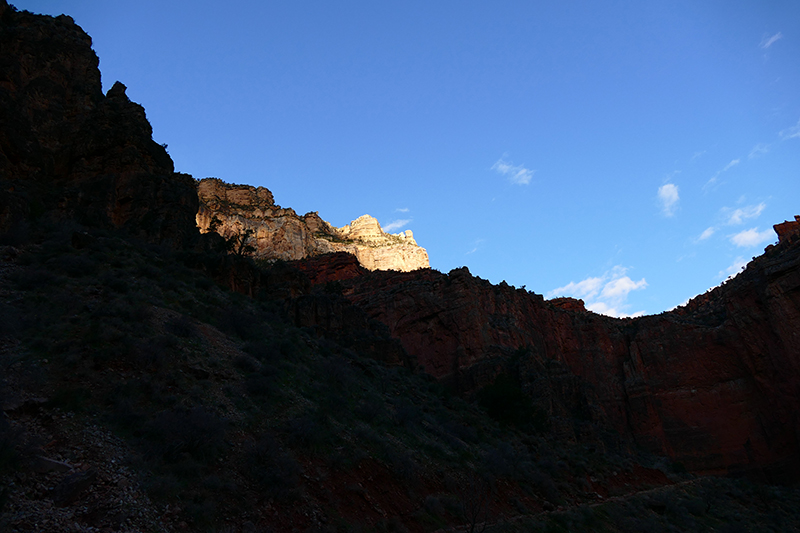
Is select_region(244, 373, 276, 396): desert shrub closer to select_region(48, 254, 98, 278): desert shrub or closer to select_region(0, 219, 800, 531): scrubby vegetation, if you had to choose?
select_region(0, 219, 800, 531): scrubby vegetation

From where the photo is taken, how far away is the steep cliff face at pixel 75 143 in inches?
863

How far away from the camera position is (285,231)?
3871 inches

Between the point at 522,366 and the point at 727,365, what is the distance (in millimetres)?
24377

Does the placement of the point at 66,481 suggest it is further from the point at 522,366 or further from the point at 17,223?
the point at 522,366

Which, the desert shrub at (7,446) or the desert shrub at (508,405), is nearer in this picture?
the desert shrub at (7,446)

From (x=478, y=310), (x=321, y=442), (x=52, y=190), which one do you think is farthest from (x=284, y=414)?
(x=478, y=310)

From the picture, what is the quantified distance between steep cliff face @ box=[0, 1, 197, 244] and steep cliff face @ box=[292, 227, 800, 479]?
21.4 meters

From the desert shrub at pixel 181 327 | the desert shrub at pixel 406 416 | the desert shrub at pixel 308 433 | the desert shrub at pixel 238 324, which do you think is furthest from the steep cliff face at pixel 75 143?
the desert shrub at pixel 308 433

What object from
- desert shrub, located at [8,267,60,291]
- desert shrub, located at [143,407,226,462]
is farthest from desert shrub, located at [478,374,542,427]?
desert shrub, located at [8,267,60,291]

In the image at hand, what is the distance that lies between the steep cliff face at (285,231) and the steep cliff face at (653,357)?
154ft

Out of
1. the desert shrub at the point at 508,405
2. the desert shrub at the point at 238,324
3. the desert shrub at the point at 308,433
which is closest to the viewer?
the desert shrub at the point at 308,433

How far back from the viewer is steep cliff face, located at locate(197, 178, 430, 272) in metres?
93.6

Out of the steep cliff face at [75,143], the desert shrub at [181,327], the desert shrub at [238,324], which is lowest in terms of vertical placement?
the desert shrub at [181,327]

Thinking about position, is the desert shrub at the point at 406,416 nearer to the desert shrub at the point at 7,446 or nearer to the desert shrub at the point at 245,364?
the desert shrub at the point at 245,364
